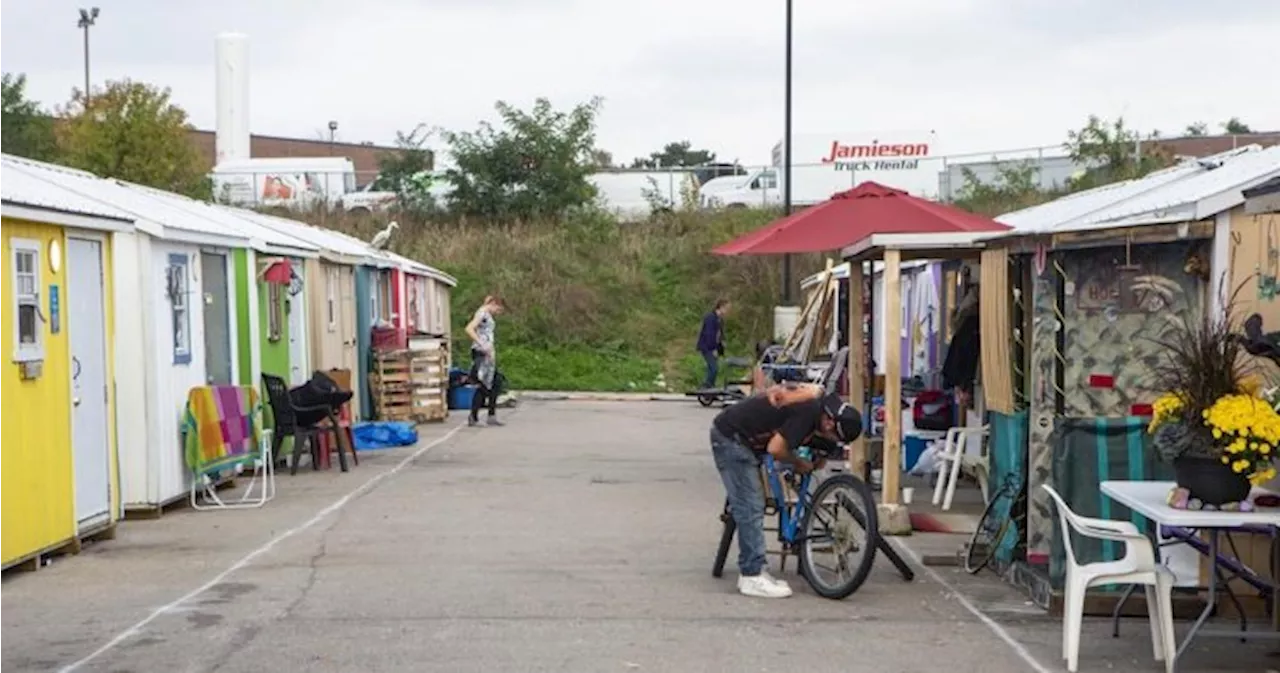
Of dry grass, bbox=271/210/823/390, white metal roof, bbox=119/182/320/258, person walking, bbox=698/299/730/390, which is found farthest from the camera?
dry grass, bbox=271/210/823/390

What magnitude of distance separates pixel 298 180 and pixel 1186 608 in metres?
37.4

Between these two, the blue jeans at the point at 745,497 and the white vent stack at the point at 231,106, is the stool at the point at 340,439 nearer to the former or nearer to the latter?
the blue jeans at the point at 745,497

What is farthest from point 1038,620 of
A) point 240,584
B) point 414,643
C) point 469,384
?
point 469,384

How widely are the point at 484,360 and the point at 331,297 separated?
7.57 feet

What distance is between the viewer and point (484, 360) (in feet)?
67.0

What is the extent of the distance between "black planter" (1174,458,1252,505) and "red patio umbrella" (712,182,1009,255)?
5036mm

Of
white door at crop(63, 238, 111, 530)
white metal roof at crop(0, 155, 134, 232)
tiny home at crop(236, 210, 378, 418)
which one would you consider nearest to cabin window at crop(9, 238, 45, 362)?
white metal roof at crop(0, 155, 134, 232)

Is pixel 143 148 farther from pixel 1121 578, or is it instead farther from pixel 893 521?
pixel 1121 578

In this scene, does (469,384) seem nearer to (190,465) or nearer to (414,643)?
(190,465)

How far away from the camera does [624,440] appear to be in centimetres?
1898

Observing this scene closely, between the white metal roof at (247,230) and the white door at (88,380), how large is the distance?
346 cm

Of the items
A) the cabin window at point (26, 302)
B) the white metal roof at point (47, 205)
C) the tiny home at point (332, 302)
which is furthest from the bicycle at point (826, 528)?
the tiny home at point (332, 302)

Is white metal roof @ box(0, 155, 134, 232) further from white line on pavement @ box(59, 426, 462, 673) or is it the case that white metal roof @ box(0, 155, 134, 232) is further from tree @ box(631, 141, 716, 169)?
tree @ box(631, 141, 716, 169)

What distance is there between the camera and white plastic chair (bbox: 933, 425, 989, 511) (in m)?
12.1
